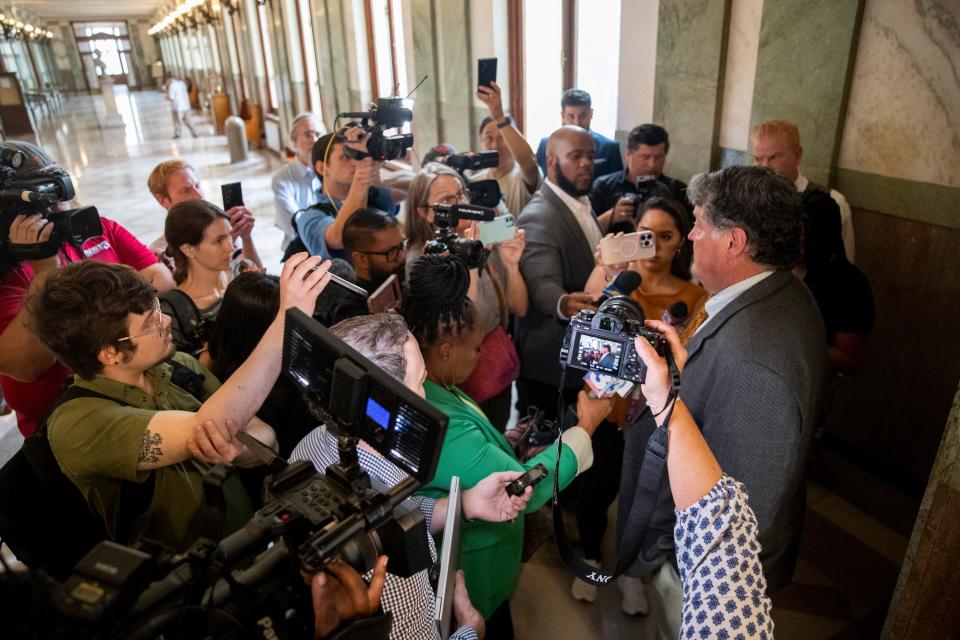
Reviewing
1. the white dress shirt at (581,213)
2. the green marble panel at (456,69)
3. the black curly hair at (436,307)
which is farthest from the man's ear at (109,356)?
the green marble panel at (456,69)

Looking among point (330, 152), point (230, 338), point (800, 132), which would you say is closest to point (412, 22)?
point (330, 152)

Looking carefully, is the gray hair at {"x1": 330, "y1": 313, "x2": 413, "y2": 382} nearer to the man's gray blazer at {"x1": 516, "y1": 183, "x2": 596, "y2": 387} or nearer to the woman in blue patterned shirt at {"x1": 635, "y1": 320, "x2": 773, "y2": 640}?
the woman in blue patterned shirt at {"x1": 635, "y1": 320, "x2": 773, "y2": 640}

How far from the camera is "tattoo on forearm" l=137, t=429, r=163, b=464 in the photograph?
1395 millimetres

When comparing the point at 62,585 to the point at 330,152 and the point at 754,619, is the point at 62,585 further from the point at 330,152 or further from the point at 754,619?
the point at 330,152

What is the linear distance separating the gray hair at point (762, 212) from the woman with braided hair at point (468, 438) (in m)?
0.67

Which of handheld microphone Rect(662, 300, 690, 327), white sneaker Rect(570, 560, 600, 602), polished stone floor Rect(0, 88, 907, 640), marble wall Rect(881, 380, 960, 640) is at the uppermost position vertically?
→ handheld microphone Rect(662, 300, 690, 327)

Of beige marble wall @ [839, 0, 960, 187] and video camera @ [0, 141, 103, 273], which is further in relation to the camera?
beige marble wall @ [839, 0, 960, 187]

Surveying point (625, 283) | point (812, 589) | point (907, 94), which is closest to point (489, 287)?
point (625, 283)

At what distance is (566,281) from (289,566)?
1959 mm

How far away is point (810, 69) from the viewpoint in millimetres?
2861

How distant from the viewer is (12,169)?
7.25ft

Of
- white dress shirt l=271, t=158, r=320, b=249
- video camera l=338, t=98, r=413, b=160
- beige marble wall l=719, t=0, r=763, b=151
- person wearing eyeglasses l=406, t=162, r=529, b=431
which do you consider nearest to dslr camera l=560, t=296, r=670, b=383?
person wearing eyeglasses l=406, t=162, r=529, b=431

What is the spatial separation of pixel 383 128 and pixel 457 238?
1.03m

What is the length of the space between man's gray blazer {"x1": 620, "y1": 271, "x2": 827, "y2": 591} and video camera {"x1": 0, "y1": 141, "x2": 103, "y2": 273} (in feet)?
6.66
